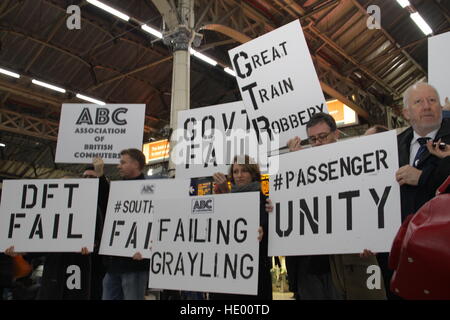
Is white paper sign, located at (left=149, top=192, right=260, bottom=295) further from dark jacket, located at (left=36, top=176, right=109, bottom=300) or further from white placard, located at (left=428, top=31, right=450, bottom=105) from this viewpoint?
white placard, located at (left=428, top=31, right=450, bottom=105)

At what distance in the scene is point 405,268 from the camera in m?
1.26

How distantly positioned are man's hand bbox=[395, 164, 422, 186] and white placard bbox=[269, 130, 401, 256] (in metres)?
0.03

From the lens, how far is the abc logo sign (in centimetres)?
230

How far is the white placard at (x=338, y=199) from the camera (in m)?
1.85

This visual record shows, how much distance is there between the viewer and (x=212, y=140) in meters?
3.03

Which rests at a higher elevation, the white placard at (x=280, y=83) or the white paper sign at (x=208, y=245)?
the white placard at (x=280, y=83)

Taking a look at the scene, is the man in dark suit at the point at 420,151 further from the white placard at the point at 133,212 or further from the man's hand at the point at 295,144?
the white placard at the point at 133,212

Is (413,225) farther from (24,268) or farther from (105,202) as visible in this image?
(24,268)

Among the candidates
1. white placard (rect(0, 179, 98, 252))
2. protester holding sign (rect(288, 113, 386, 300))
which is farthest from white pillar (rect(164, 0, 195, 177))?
protester holding sign (rect(288, 113, 386, 300))

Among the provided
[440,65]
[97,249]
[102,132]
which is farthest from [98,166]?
[440,65]

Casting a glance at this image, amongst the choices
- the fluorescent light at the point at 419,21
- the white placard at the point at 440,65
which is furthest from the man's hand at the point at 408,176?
the fluorescent light at the point at 419,21

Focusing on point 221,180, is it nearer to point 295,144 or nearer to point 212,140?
point 212,140

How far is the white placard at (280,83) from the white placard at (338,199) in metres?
0.48

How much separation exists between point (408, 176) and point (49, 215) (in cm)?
244
